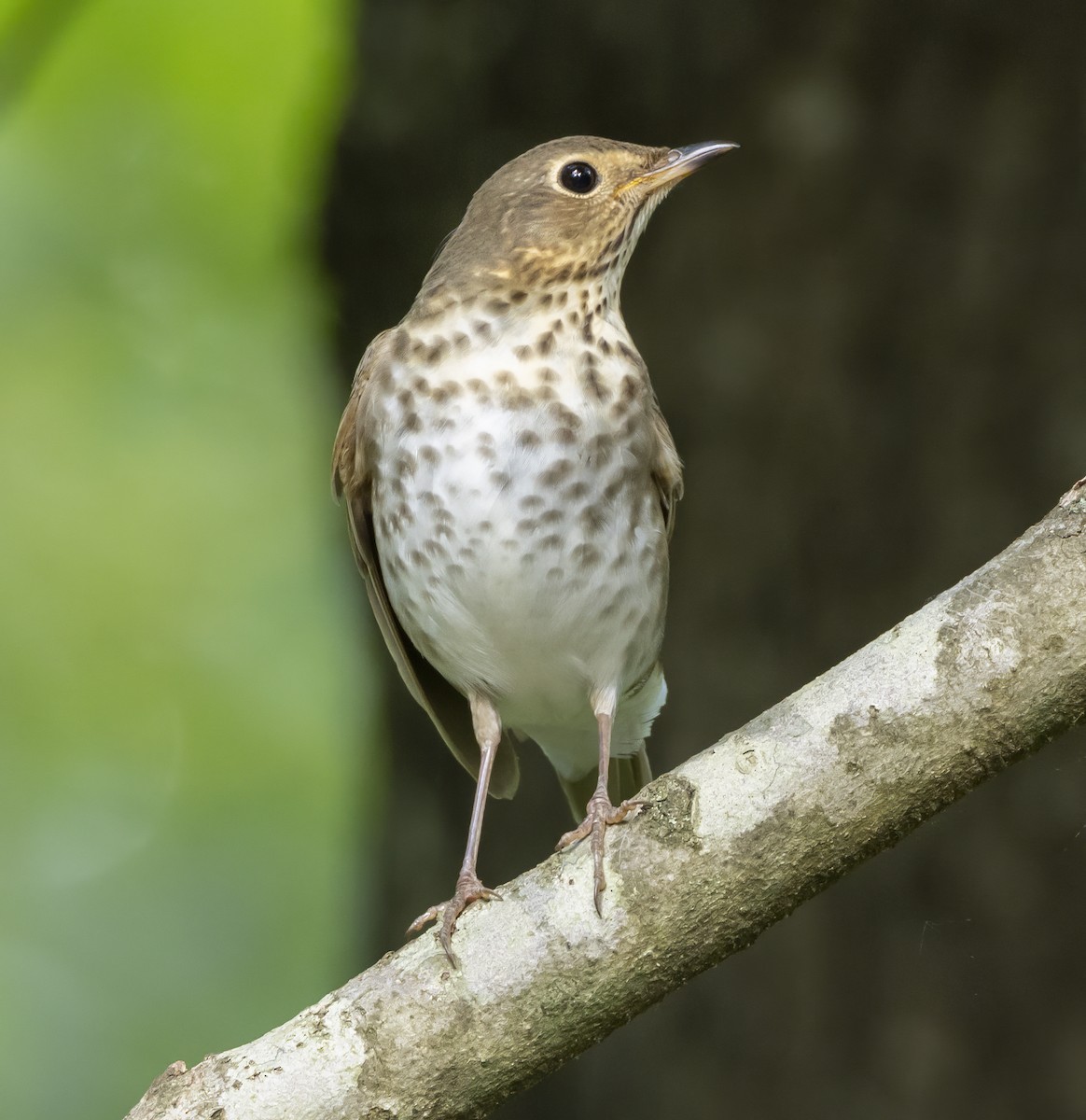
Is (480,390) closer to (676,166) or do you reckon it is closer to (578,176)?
(578,176)

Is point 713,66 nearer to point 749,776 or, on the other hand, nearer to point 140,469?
point 749,776

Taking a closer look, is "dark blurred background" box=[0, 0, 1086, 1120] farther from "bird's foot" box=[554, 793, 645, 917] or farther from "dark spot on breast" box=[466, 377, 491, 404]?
"bird's foot" box=[554, 793, 645, 917]

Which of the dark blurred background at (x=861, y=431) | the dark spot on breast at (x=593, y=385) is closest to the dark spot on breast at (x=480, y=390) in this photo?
the dark spot on breast at (x=593, y=385)

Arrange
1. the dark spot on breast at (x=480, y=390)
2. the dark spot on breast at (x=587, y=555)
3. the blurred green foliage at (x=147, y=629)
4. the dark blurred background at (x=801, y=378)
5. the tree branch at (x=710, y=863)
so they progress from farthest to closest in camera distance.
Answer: the blurred green foliage at (x=147, y=629)
the dark blurred background at (x=801, y=378)
the dark spot on breast at (x=587, y=555)
the dark spot on breast at (x=480, y=390)
the tree branch at (x=710, y=863)

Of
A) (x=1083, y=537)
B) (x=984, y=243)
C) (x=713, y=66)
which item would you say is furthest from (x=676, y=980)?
(x=713, y=66)

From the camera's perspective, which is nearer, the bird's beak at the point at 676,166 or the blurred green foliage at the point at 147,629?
the bird's beak at the point at 676,166

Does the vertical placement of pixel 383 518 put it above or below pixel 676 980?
above

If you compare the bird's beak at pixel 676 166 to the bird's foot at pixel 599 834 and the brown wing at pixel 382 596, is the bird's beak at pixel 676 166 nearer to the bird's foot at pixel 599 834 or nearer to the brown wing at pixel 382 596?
the brown wing at pixel 382 596
